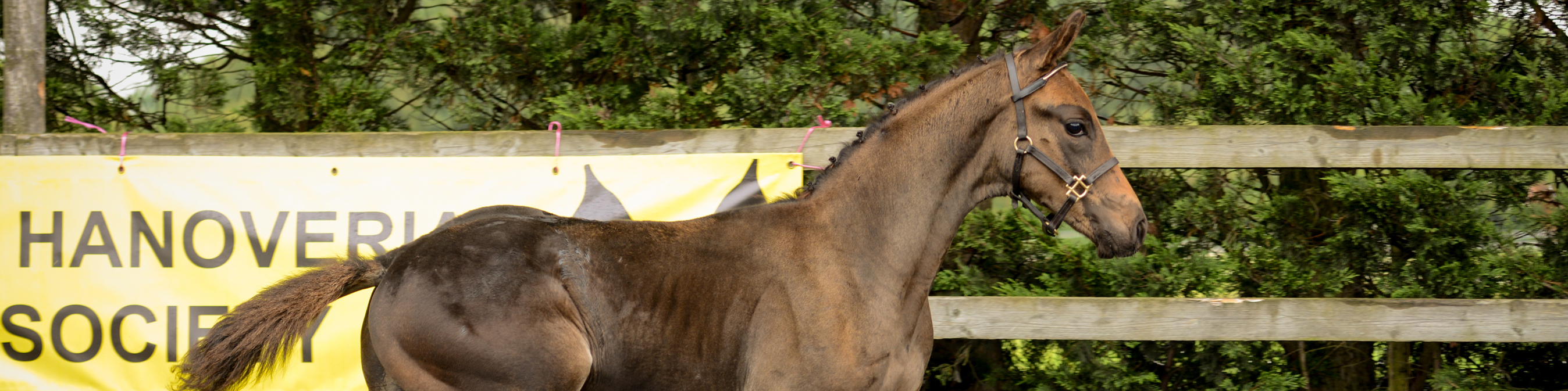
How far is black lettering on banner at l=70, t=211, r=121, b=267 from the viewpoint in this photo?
11.5 feet

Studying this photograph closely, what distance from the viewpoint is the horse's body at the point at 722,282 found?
2137 mm

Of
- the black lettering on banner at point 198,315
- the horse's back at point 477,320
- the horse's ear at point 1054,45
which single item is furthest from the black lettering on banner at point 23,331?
the horse's ear at point 1054,45

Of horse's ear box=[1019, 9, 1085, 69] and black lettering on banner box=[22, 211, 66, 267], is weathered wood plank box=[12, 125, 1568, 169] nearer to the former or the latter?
black lettering on banner box=[22, 211, 66, 267]

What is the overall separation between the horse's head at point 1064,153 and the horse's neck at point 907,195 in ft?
0.26

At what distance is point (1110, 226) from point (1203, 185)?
7.99 ft

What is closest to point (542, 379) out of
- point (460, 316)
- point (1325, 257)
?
point (460, 316)

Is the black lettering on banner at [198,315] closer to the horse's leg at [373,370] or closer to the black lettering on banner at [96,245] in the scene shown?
the black lettering on banner at [96,245]

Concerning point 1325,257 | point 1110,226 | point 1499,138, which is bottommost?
point 1325,257

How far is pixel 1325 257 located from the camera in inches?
167

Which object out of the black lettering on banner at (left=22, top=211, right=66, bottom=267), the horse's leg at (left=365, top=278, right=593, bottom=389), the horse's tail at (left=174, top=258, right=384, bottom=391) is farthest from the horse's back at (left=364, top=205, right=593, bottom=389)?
the black lettering on banner at (left=22, top=211, right=66, bottom=267)

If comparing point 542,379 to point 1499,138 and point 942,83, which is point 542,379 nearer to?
point 942,83

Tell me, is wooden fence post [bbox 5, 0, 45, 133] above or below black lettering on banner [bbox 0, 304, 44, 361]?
above

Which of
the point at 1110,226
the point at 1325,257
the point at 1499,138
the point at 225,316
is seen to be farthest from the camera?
the point at 1325,257

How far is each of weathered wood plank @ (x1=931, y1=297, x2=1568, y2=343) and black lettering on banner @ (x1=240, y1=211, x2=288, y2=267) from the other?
7.73ft
